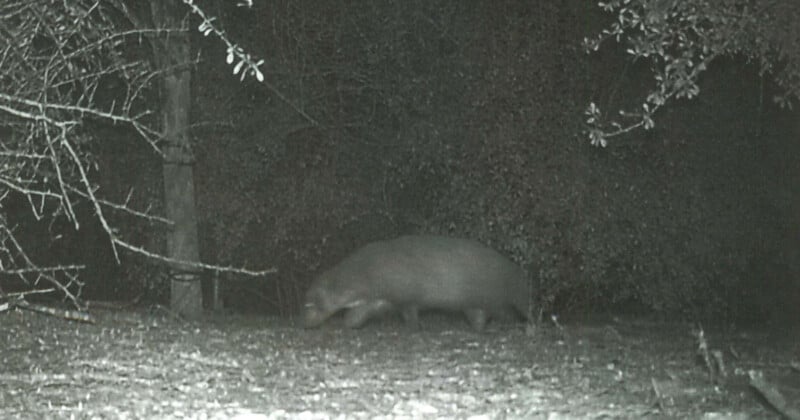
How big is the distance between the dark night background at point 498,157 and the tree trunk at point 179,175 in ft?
1.14

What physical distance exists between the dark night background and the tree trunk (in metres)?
0.35

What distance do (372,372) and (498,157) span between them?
158 inches

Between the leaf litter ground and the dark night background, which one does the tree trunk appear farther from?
the leaf litter ground

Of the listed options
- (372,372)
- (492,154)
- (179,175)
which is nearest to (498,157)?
(492,154)

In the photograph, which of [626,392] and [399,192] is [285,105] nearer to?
[399,192]

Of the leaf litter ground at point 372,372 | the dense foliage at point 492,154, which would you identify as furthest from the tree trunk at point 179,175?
the leaf litter ground at point 372,372

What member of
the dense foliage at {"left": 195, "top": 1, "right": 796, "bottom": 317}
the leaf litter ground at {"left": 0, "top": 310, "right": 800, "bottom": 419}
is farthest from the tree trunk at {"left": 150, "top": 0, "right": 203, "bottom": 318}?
the leaf litter ground at {"left": 0, "top": 310, "right": 800, "bottom": 419}

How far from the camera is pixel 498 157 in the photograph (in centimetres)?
1127

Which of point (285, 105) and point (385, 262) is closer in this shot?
point (385, 262)

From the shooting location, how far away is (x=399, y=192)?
1232cm

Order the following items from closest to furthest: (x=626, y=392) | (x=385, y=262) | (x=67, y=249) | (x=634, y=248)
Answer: (x=626, y=392) → (x=385, y=262) → (x=634, y=248) → (x=67, y=249)

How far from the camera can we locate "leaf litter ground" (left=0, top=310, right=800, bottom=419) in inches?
245

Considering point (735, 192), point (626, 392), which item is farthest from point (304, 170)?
point (626, 392)

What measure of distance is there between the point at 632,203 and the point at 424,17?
97.0 inches
